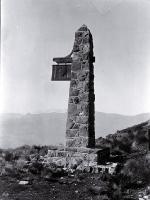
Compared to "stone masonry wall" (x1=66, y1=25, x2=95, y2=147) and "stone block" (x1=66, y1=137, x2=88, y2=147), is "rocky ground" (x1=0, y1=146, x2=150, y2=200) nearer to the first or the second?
"stone block" (x1=66, y1=137, x2=88, y2=147)

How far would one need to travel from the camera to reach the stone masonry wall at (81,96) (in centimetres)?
1145

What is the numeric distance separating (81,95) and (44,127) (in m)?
56.3

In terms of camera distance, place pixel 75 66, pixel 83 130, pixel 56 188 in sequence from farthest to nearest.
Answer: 1. pixel 75 66
2. pixel 83 130
3. pixel 56 188

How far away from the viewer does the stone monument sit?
451 inches

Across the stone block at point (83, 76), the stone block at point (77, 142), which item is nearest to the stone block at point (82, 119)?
the stone block at point (77, 142)

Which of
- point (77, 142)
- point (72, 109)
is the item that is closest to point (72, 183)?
point (77, 142)

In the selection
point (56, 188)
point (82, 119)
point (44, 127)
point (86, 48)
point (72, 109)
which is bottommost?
point (56, 188)

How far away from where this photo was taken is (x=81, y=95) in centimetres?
1164

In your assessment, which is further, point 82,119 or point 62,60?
point 62,60

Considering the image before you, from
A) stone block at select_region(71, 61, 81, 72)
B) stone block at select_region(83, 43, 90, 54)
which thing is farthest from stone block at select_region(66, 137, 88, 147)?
stone block at select_region(83, 43, 90, 54)

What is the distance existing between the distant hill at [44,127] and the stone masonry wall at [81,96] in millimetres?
35179

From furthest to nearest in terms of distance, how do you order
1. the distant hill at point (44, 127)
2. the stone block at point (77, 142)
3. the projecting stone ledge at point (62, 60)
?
the distant hill at point (44, 127) → the projecting stone ledge at point (62, 60) → the stone block at point (77, 142)

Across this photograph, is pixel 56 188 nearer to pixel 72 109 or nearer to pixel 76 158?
pixel 76 158

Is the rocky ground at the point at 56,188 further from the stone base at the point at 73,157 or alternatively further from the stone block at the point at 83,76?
the stone block at the point at 83,76
